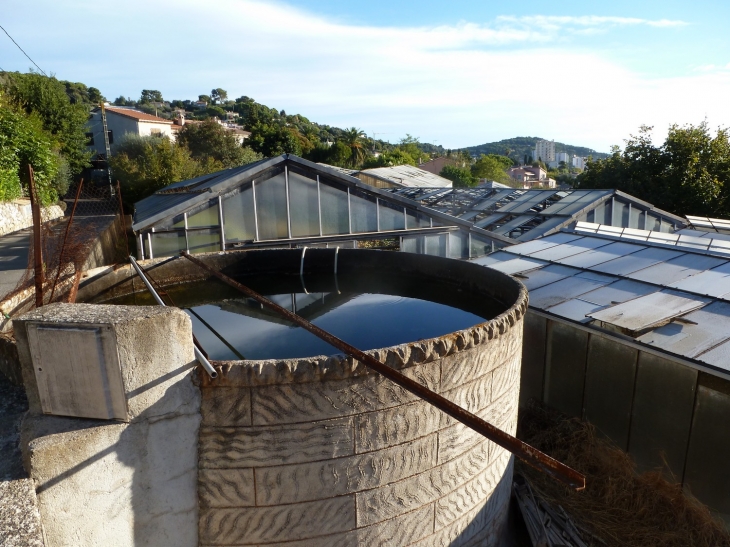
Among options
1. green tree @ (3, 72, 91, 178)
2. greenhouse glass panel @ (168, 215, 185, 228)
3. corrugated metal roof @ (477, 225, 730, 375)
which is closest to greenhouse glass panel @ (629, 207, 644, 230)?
corrugated metal roof @ (477, 225, 730, 375)

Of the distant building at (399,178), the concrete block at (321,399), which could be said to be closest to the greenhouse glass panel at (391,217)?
the concrete block at (321,399)

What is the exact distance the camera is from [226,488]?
13.2ft

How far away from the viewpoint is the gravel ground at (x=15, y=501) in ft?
9.59

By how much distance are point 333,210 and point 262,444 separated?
1050cm

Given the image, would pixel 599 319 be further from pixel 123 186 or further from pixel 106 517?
pixel 123 186

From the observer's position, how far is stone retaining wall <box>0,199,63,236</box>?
2189cm

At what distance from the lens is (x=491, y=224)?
65.7 ft

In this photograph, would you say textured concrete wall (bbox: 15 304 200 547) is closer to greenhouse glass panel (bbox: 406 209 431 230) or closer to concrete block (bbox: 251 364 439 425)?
concrete block (bbox: 251 364 439 425)

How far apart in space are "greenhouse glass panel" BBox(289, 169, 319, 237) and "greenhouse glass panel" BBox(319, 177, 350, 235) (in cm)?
21

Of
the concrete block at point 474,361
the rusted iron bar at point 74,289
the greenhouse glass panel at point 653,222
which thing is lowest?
the greenhouse glass panel at point 653,222

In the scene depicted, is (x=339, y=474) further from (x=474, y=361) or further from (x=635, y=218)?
(x=635, y=218)

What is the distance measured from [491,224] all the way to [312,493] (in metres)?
17.2

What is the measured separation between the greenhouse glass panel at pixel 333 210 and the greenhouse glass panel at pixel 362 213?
0.21 meters

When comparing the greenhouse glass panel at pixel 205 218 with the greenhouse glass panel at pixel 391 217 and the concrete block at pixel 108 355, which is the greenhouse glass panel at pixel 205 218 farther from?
the concrete block at pixel 108 355
